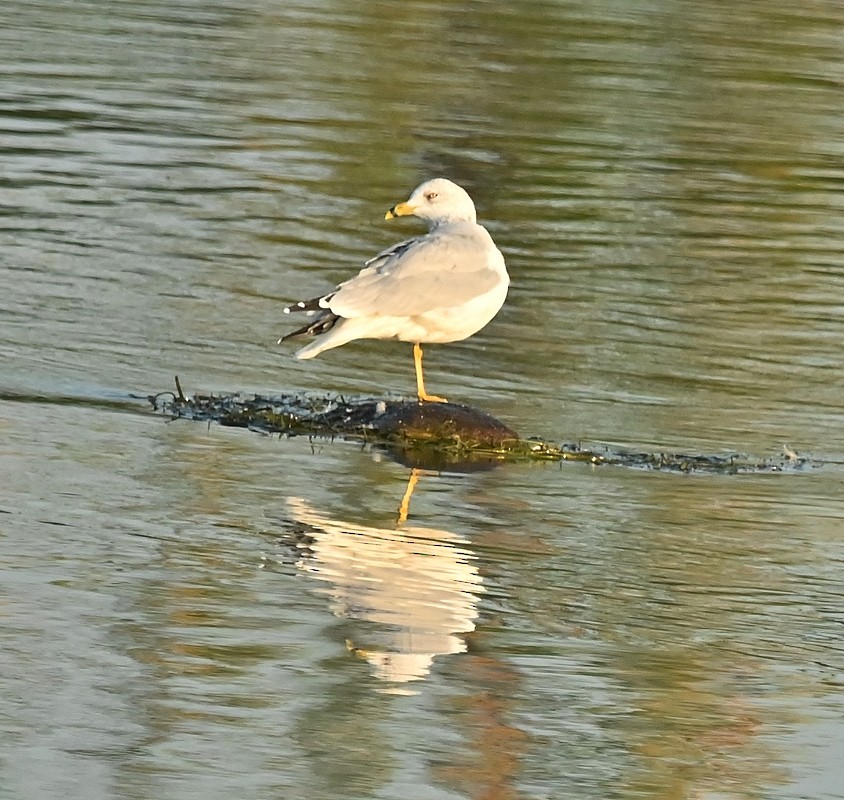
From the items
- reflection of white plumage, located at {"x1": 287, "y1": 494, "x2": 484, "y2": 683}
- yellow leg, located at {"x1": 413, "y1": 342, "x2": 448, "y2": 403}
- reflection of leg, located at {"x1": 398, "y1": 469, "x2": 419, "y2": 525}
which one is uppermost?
yellow leg, located at {"x1": 413, "y1": 342, "x2": 448, "y2": 403}

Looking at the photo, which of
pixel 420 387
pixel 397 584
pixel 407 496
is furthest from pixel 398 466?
pixel 397 584

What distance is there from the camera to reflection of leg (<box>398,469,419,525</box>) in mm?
8109

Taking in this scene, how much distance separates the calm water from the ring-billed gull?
1.77 feet

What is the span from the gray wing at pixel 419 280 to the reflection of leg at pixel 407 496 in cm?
80

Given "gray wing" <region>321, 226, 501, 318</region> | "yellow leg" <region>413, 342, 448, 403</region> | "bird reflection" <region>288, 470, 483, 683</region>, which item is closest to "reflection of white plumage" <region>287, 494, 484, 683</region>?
"bird reflection" <region>288, 470, 483, 683</region>

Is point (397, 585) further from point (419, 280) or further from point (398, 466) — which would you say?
point (419, 280)

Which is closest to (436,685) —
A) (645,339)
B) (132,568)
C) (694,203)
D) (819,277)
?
(132,568)

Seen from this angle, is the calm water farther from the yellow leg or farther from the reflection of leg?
the yellow leg

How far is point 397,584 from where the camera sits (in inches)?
281

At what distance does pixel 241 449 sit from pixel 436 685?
9.53 feet

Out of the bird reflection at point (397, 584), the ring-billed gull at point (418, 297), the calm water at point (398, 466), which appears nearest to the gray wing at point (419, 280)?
the ring-billed gull at point (418, 297)

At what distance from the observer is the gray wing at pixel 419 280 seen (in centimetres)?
936

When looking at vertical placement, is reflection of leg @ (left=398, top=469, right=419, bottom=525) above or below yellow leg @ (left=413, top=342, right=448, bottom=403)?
below

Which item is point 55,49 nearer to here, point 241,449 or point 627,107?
point 627,107
